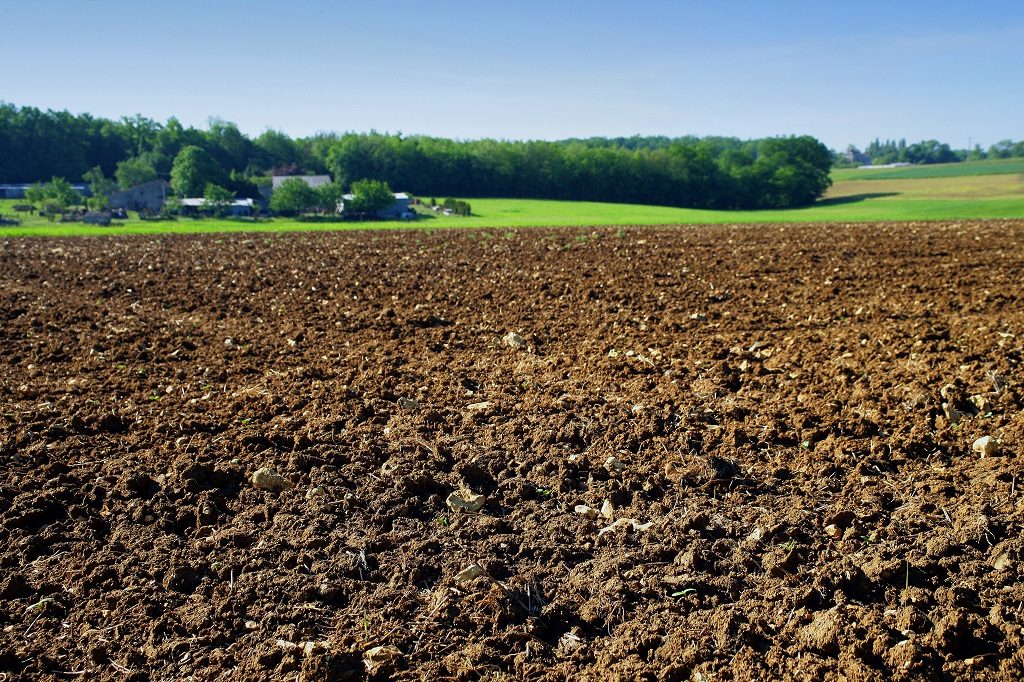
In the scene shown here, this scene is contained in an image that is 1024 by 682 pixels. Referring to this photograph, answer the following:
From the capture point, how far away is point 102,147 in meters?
143

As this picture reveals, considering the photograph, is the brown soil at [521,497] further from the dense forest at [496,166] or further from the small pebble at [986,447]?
the dense forest at [496,166]

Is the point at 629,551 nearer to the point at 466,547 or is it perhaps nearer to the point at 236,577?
the point at 466,547

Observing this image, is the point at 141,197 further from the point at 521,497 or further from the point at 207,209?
the point at 521,497

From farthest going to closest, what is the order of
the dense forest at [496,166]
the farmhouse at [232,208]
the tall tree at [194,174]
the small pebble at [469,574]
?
the dense forest at [496,166] → the tall tree at [194,174] → the farmhouse at [232,208] → the small pebble at [469,574]

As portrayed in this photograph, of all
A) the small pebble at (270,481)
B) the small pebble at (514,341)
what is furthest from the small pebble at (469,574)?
the small pebble at (514,341)

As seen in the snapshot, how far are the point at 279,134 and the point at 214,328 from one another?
152m

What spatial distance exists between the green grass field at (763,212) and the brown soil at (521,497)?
4603 cm

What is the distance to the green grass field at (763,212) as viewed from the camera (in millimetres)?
63594

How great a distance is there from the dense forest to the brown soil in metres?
110

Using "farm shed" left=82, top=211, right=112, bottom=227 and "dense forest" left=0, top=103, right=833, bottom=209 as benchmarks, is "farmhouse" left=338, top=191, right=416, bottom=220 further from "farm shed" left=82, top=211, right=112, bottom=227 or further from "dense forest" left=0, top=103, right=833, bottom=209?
"dense forest" left=0, top=103, right=833, bottom=209

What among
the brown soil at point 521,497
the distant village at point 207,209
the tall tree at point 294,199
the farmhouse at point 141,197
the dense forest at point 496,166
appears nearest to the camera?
the brown soil at point 521,497

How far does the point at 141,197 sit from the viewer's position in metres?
97.7

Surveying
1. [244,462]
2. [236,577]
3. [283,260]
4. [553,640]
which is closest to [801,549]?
[553,640]

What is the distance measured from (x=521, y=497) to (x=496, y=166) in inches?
5020
